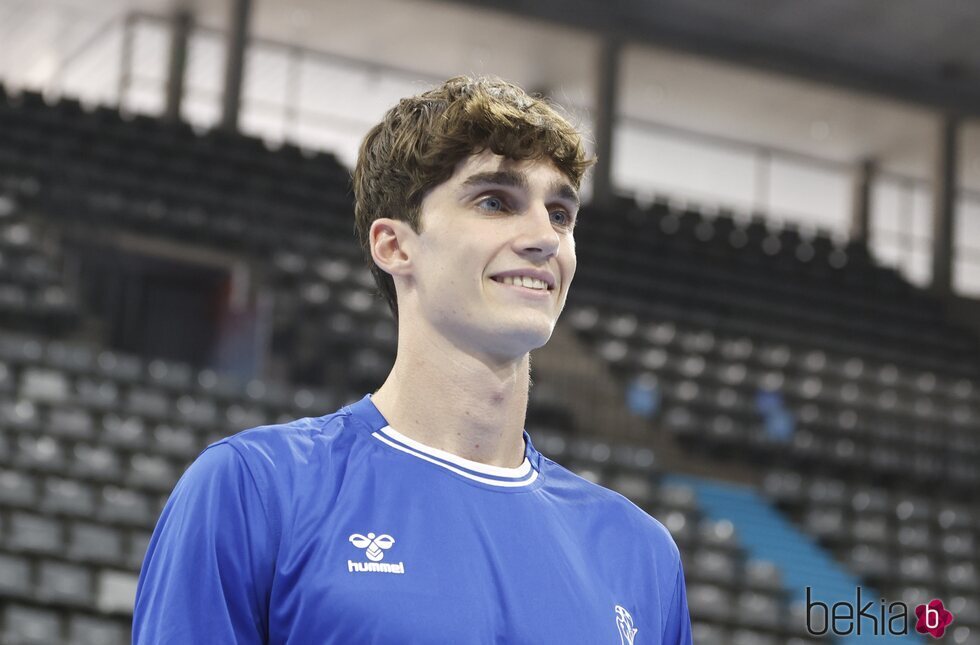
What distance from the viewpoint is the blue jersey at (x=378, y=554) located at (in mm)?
1672

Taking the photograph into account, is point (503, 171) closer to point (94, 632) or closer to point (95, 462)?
point (94, 632)

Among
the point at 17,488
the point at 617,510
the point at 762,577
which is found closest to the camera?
the point at 617,510

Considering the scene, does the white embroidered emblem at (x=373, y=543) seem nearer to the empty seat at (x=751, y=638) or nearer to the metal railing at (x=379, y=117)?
the empty seat at (x=751, y=638)

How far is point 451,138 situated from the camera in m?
1.85

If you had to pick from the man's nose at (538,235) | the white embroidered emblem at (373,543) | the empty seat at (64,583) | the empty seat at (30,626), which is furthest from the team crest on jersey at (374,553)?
the empty seat at (64,583)

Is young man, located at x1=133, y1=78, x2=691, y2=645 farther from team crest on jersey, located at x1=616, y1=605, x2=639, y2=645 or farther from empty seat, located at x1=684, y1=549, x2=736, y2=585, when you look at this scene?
empty seat, located at x1=684, y1=549, x2=736, y2=585

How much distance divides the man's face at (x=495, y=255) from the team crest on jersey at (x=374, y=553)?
295 millimetres

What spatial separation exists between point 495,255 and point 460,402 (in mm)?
209

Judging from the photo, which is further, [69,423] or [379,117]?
[379,117]

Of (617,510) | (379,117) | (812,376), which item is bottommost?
(617,510)

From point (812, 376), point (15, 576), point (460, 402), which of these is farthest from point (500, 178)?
point (812, 376)

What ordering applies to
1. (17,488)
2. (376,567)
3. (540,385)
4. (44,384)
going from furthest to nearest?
(540,385) < (44,384) < (17,488) < (376,567)

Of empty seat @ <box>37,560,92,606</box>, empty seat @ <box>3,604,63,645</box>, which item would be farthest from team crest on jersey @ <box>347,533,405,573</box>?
empty seat @ <box>37,560,92,606</box>

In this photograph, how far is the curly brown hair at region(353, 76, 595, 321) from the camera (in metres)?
1.85
